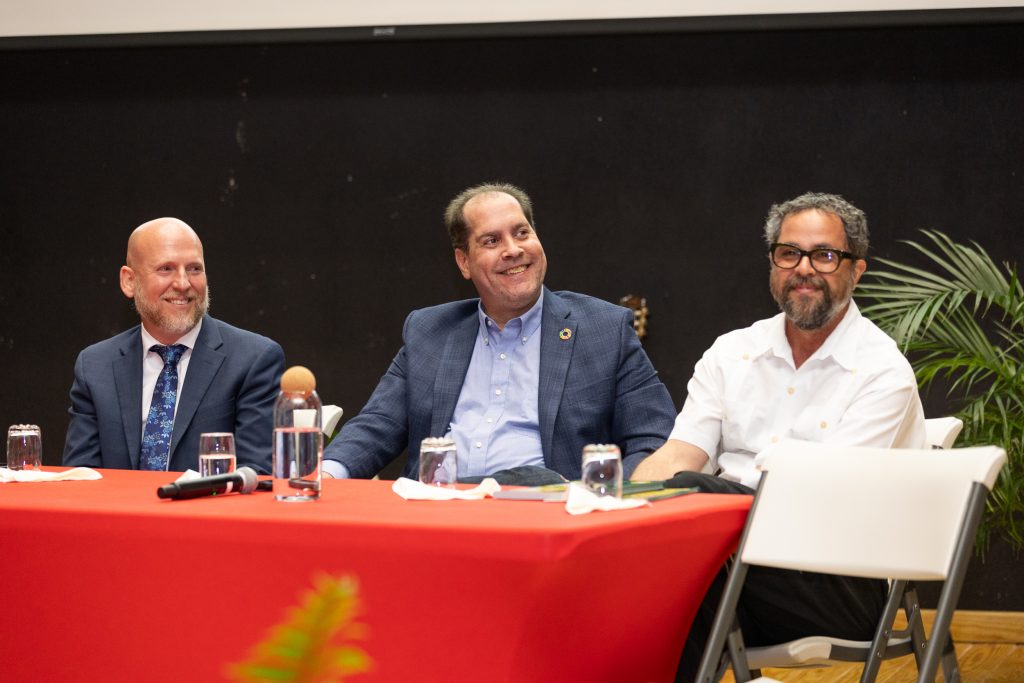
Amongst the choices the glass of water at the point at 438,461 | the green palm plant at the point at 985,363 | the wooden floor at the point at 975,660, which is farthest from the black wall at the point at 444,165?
the glass of water at the point at 438,461

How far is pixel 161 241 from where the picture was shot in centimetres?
320

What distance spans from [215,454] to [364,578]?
608 mm

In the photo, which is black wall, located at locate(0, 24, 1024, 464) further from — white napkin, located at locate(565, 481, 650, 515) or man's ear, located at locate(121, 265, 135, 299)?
white napkin, located at locate(565, 481, 650, 515)

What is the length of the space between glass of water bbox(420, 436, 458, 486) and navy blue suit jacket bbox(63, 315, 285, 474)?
95 cm

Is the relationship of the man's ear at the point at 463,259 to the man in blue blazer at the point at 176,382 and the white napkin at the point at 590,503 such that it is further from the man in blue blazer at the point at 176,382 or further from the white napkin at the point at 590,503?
the white napkin at the point at 590,503

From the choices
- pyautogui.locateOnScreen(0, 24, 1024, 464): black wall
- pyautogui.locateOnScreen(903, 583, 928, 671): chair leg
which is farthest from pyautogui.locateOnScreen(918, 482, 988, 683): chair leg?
pyautogui.locateOnScreen(0, 24, 1024, 464): black wall

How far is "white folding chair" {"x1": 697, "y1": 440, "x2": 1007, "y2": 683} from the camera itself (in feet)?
6.14

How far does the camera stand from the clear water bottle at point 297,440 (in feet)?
6.34

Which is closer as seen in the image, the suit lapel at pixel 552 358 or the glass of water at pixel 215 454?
the glass of water at pixel 215 454

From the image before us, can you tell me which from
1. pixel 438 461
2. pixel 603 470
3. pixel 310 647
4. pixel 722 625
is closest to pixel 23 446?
pixel 438 461

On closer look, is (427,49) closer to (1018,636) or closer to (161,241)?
(161,241)

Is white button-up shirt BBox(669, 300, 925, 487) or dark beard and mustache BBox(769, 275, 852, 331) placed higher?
dark beard and mustache BBox(769, 275, 852, 331)

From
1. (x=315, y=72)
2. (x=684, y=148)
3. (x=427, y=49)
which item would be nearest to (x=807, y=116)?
(x=684, y=148)

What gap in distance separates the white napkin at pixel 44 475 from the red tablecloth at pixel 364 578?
0.32m
